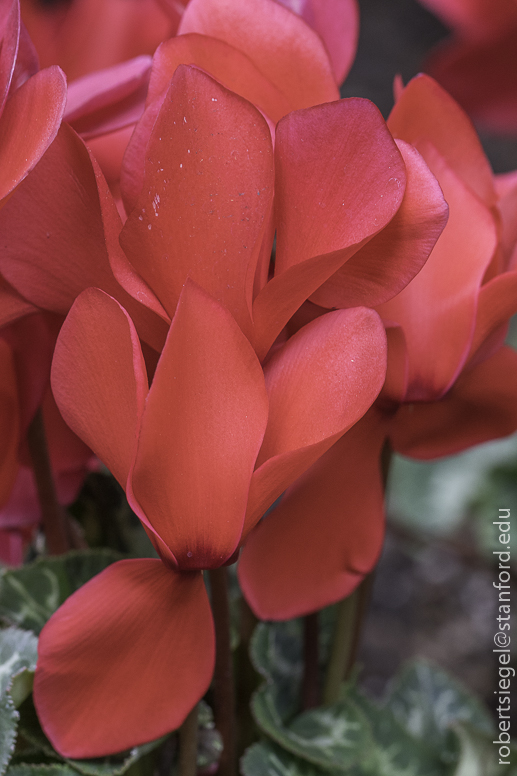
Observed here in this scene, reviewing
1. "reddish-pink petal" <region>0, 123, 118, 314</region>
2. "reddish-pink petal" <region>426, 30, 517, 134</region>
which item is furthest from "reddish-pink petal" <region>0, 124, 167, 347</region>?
"reddish-pink petal" <region>426, 30, 517, 134</region>

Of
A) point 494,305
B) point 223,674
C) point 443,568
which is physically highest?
point 494,305

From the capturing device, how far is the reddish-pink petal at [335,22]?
1.20 feet

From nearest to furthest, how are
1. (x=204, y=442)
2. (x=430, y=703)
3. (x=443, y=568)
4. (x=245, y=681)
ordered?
(x=204, y=442), (x=245, y=681), (x=430, y=703), (x=443, y=568)

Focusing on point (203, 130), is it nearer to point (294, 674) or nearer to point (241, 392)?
point (241, 392)

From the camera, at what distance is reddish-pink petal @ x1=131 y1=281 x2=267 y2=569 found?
228mm

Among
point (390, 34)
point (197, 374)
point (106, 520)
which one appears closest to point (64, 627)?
point (197, 374)

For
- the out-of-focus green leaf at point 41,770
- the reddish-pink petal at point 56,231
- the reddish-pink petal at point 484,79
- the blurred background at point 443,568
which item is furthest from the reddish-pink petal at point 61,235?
the blurred background at point 443,568

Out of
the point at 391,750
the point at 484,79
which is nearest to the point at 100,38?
the point at 391,750

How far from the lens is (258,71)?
28 cm

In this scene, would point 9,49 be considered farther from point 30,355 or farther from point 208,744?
point 208,744

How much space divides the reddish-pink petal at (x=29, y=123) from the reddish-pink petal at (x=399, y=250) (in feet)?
0.35

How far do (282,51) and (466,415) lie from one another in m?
0.18

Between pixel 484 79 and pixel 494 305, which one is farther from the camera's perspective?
pixel 484 79

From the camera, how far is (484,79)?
2.92 feet
